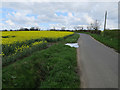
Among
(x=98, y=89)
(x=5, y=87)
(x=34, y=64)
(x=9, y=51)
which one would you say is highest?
(x=9, y=51)

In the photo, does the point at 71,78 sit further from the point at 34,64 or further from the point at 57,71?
the point at 34,64

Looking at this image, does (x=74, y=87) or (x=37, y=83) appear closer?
(x=74, y=87)

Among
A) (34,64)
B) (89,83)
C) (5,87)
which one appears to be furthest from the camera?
(34,64)

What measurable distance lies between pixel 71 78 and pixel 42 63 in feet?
6.00

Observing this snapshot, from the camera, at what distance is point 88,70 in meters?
4.36

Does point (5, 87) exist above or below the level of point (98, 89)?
above

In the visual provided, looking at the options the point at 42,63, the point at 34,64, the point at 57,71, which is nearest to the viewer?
the point at 57,71

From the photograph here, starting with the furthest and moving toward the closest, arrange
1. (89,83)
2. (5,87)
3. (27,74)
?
(27,74) → (89,83) → (5,87)

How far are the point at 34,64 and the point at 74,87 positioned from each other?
7.39ft

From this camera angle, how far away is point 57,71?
13.3 ft

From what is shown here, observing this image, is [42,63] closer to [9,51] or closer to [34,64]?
[34,64]

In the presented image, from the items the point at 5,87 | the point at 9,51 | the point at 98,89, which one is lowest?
the point at 98,89

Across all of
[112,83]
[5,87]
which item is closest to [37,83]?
[5,87]

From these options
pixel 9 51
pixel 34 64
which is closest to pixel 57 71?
pixel 34 64
